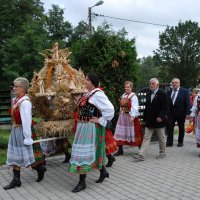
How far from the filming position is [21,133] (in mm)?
5574

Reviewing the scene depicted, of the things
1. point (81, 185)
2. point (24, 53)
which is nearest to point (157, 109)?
point (81, 185)

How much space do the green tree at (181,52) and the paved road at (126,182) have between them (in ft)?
141

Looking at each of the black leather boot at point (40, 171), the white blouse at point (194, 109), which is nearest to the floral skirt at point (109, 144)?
the black leather boot at point (40, 171)

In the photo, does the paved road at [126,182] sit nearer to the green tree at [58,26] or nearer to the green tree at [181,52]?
the green tree at [58,26]

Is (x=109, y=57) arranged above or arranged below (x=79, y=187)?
above

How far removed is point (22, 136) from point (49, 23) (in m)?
28.7

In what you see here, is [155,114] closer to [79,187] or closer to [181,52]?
[79,187]

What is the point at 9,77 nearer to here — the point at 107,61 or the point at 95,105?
the point at 107,61

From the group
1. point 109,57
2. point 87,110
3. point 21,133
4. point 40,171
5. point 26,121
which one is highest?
point 109,57

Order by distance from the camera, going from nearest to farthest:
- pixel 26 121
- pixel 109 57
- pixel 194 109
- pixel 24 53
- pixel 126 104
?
1. pixel 26 121
2. pixel 126 104
3. pixel 194 109
4. pixel 109 57
5. pixel 24 53

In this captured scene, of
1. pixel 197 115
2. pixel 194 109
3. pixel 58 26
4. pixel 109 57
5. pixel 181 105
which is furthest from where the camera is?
pixel 58 26

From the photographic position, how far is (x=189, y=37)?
5169 centimetres

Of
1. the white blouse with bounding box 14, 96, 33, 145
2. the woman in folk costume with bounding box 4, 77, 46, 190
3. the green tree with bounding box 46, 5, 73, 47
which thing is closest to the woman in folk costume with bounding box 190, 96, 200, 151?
the woman in folk costume with bounding box 4, 77, 46, 190

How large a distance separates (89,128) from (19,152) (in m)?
1.19
